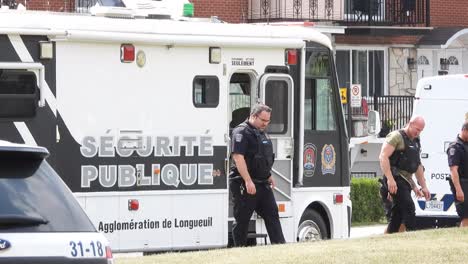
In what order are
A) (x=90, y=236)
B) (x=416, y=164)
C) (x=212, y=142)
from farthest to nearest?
1. (x=416, y=164)
2. (x=212, y=142)
3. (x=90, y=236)

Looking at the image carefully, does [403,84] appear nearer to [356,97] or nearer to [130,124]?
[356,97]

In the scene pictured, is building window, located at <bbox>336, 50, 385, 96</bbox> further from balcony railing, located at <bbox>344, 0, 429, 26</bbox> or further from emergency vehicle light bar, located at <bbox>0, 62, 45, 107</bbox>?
emergency vehicle light bar, located at <bbox>0, 62, 45, 107</bbox>

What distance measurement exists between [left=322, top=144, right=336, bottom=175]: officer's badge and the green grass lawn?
70.3 inches

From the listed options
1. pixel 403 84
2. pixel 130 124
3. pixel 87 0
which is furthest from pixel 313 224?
pixel 403 84

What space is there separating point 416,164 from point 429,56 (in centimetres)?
1827

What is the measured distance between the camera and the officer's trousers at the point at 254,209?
14.0 m

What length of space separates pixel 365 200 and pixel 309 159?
813 cm

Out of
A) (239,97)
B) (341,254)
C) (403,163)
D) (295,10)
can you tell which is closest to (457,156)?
(403,163)

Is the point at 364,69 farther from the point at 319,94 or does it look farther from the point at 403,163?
the point at 403,163

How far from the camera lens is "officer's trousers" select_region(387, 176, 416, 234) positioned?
15.1m

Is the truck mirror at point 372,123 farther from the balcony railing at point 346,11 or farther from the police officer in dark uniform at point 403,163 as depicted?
the balcony railing at point 346,11

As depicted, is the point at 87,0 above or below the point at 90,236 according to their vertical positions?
above

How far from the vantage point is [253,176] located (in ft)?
46.1

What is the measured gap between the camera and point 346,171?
15.7 meters
